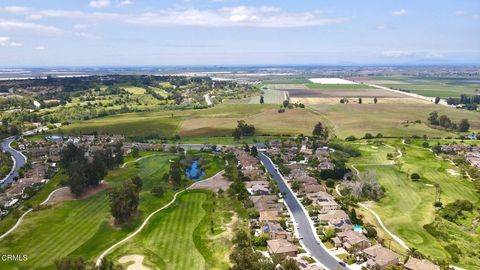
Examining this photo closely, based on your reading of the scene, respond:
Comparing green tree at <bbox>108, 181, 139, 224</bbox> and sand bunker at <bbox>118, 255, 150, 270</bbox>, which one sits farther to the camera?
green tree at <bbox>108, 181, 139, 224</bbox>

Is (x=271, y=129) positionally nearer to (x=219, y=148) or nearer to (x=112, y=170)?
(x=219, y=148)

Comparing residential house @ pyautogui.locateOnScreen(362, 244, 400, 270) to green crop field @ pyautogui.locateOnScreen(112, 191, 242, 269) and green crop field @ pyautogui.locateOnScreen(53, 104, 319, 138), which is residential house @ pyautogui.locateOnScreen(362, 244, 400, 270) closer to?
green crop field @ pyautogui.locateOnScreen(112, 191, 242, 269)

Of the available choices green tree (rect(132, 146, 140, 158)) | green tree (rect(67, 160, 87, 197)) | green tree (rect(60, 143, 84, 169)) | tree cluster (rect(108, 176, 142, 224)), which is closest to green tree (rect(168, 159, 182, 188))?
tree cluster (rect(108, 176, 142, 224))

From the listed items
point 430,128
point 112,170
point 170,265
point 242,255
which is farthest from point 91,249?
point 430,128

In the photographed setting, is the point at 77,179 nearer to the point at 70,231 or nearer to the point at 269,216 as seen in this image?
the point at 70,231

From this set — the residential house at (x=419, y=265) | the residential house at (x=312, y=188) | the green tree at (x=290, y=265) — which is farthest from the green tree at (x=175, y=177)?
the residential house at (x=419, y=265)

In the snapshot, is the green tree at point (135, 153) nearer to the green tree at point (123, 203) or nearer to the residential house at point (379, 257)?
the green tree at point (123, 203)
